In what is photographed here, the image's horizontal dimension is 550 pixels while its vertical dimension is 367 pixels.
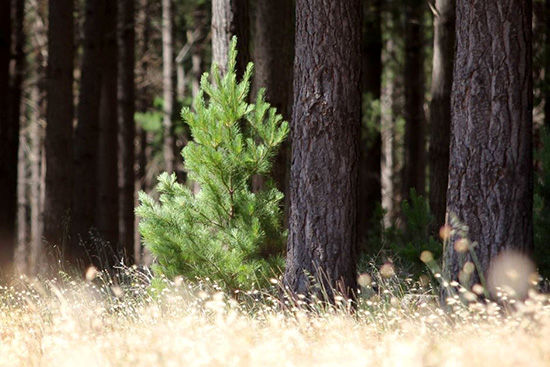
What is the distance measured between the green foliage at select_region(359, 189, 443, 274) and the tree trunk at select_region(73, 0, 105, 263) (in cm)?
477

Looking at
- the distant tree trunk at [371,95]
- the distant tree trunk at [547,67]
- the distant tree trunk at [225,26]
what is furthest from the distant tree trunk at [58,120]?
the distant tree trunk at [547,67]

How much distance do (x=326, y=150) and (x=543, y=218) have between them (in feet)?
11.4

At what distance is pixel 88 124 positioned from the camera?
44.5ft

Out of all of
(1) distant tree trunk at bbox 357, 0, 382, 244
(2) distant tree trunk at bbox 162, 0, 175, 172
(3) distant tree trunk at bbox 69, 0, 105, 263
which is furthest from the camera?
(2) distant tree trunk at bbox 162, 0, 175, 172

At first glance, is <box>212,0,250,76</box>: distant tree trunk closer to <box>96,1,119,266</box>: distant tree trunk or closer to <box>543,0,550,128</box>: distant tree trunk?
<box>96,1,119,266</box>: distant tree trunk

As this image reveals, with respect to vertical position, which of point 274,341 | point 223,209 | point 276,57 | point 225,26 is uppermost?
point 225,26

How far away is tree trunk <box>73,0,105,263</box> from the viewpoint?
44.4 feet

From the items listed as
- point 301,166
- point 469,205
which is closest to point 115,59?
point 301,166

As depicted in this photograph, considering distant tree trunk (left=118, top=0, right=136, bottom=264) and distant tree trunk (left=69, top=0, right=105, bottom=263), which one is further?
distant tree trunk (left=118, top=0, right=136, bottom=264)

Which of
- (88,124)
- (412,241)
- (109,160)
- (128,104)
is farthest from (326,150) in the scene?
(128,104)

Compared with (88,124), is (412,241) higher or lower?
lower

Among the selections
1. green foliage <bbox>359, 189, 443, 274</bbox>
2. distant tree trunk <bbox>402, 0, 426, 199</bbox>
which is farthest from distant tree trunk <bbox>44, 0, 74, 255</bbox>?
distant tree trunk <bbox>402, 0, 426, 199</bbox>

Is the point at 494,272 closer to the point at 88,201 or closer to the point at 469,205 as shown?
the point at 469,205

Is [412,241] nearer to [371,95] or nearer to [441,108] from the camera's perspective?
[441,108]
